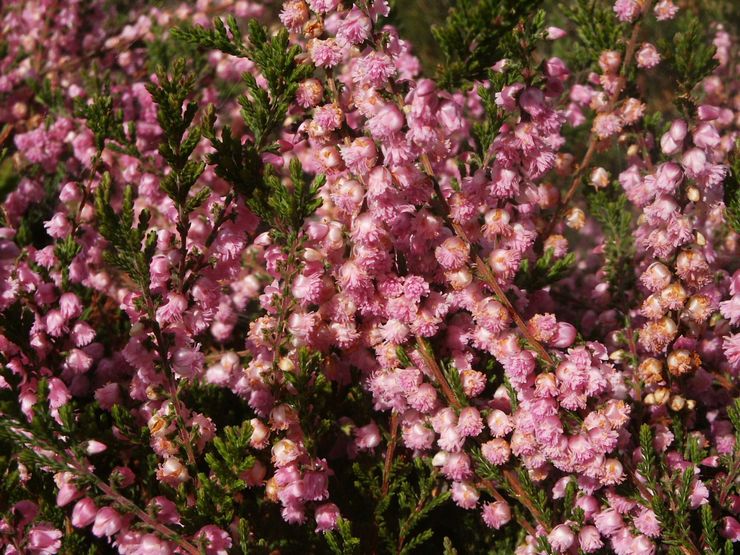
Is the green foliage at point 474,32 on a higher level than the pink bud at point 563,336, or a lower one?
higher

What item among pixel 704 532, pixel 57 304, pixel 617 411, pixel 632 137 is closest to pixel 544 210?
pixel 632 137

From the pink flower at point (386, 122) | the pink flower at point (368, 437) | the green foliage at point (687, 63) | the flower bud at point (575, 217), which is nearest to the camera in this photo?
the pink flower at point (386, 122)

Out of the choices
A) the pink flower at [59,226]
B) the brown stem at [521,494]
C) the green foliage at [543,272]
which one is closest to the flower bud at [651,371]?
the green foliage at [543,272]

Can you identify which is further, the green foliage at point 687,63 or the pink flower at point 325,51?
the green foliage at point 687,63

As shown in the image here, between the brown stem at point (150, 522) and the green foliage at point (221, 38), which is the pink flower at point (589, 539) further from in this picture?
the green foliage at point (221, 38)

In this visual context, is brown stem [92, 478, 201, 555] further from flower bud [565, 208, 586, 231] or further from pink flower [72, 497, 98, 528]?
flower bud [565, 208, 586, 231]

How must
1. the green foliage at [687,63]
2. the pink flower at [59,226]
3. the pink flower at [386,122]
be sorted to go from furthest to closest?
1. the pink flower at [59,226]
2. the green foliage at [687,63]
3. the pink flower at [386,122]

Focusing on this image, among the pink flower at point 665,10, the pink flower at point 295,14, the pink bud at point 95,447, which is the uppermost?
the pink flower at point 295,14
